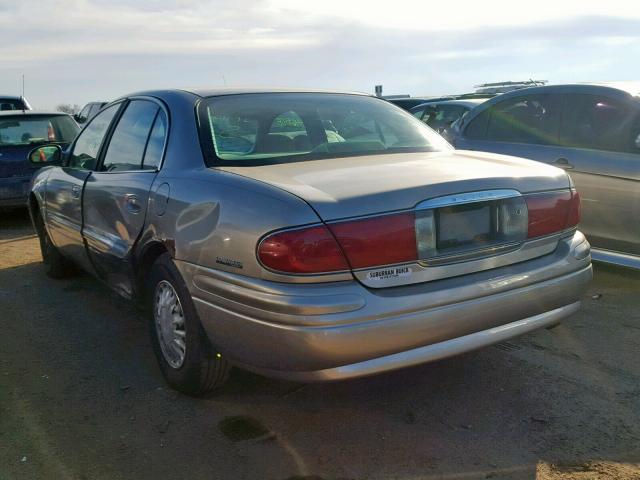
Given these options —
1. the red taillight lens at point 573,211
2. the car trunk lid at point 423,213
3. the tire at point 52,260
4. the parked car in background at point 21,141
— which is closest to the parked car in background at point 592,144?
the red taillight lens at point 573,211

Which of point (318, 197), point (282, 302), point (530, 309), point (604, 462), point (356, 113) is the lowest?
point (604, 462)

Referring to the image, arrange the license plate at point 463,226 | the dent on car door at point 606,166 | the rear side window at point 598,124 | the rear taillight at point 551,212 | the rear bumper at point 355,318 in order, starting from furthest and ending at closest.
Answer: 1. the rear side window at point 598,124
2. the dent on car door at point 606,166
3. the rear taillight at point 551,212
4. the license plate at point 463,226
5. the rear bumper at point 355,318

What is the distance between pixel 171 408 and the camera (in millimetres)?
3371

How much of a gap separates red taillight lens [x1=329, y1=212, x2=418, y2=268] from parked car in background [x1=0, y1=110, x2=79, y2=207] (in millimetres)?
6876

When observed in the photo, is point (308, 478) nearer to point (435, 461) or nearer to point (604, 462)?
point (435, 461)

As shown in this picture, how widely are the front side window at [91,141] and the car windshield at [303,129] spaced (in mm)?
1290

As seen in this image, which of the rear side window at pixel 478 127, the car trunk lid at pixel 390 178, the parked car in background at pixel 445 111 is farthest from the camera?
the parked car in background at pixel 445 111

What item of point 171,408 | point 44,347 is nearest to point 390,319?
point 171,408

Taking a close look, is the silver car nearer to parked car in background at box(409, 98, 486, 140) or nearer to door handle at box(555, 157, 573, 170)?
door handle at box(555, 157, 573, 170)

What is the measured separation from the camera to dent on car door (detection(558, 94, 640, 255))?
16.1ft

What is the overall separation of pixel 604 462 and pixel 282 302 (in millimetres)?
1489

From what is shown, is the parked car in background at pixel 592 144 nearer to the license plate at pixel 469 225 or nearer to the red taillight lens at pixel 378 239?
the license plate at pixel 469 225

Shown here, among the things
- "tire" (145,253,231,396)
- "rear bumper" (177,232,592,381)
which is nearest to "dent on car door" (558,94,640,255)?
"rear bumper" (177,232,592,381)

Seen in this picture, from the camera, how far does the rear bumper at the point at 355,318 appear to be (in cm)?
259
